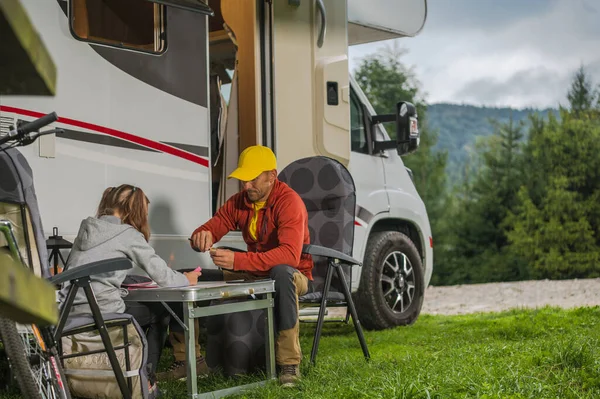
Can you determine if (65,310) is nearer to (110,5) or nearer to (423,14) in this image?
(110,5)

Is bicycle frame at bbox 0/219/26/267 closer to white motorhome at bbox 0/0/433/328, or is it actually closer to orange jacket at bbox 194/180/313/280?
white motorhome at bbox 0/0/433/328

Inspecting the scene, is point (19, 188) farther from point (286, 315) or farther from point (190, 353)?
point (286, 315)

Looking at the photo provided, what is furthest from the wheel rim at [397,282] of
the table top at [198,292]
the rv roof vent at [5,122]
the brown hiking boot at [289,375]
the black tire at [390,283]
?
the rv roof vent at [5,122]

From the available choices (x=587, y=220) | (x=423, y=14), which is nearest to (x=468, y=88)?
(x=587, y=220)

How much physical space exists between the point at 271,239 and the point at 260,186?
25cm

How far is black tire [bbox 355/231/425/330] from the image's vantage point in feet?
19.2

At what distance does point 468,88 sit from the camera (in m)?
106

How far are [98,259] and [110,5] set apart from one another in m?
1.57

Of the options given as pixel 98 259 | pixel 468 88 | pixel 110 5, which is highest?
pixel 468 88

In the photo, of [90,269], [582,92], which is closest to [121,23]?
[90,269]

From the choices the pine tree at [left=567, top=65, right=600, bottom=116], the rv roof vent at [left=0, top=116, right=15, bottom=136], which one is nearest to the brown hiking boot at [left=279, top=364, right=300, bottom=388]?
the rv roof vent at [left=0, top=116, right=15, bottom=136]

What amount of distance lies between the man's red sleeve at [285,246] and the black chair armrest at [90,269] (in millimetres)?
802

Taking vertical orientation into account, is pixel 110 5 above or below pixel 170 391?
above

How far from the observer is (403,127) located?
19.1 feet
